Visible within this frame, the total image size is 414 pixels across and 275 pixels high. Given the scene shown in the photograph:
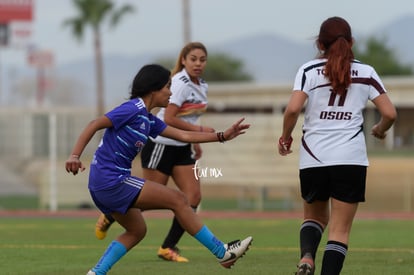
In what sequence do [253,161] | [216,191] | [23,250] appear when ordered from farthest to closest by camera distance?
[216,191]
[253,161]
[23,250]

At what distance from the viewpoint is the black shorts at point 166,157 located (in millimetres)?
12336

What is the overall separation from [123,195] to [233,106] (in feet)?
187

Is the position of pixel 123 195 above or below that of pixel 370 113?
above

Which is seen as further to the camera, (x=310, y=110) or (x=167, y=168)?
(x=167, y=168)

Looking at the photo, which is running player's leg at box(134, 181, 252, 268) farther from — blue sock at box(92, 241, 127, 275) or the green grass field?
the green grass field

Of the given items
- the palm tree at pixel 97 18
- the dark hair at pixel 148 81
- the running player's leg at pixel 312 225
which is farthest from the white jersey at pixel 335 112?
the palm tree at pixel 97 18

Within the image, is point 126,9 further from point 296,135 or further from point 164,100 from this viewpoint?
point 164,100

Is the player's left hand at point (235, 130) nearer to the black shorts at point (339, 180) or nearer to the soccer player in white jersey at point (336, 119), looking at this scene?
the soccer player in white jersey at point (336, 119)

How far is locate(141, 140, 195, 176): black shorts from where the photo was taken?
1234 cm

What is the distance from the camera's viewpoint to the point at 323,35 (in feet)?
28.6

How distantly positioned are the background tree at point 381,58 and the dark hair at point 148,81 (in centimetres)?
9064

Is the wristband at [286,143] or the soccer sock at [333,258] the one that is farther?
the wristband at [286,143]

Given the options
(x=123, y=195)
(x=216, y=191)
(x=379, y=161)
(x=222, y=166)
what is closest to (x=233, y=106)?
(x=379, y=161)

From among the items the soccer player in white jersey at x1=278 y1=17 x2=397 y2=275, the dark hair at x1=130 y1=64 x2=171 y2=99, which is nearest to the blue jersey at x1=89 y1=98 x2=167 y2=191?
the dark hair at x1=130 y1=64 x2=171 y2=99
